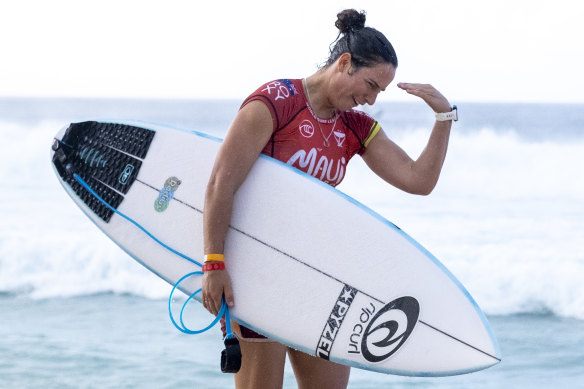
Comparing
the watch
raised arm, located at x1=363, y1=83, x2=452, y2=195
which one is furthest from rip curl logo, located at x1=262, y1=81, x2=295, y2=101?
the watch

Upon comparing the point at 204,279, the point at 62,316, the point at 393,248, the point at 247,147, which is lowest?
the point at 62,316

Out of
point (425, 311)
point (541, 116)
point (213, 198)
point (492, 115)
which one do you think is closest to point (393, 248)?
point (425, 311)

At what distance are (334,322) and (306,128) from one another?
1.72 feet

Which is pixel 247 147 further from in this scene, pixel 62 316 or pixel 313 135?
pixel 62 316

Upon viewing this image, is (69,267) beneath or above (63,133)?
beneath

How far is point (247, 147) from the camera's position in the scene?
1.86 meters

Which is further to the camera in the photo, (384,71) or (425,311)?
(425,311)

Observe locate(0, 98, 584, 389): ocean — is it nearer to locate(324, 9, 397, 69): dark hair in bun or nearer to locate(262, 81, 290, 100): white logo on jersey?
locate(262, 81, 290, 100): white logo on jersey

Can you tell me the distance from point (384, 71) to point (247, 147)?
38 centimetres

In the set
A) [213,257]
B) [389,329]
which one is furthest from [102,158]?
[389,329]

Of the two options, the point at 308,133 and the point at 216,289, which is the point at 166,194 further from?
the point at 308,133

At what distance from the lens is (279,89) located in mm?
1904

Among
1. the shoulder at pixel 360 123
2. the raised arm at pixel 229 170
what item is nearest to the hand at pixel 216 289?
the raised arm at pixel 229 170

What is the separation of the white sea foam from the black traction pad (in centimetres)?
376
